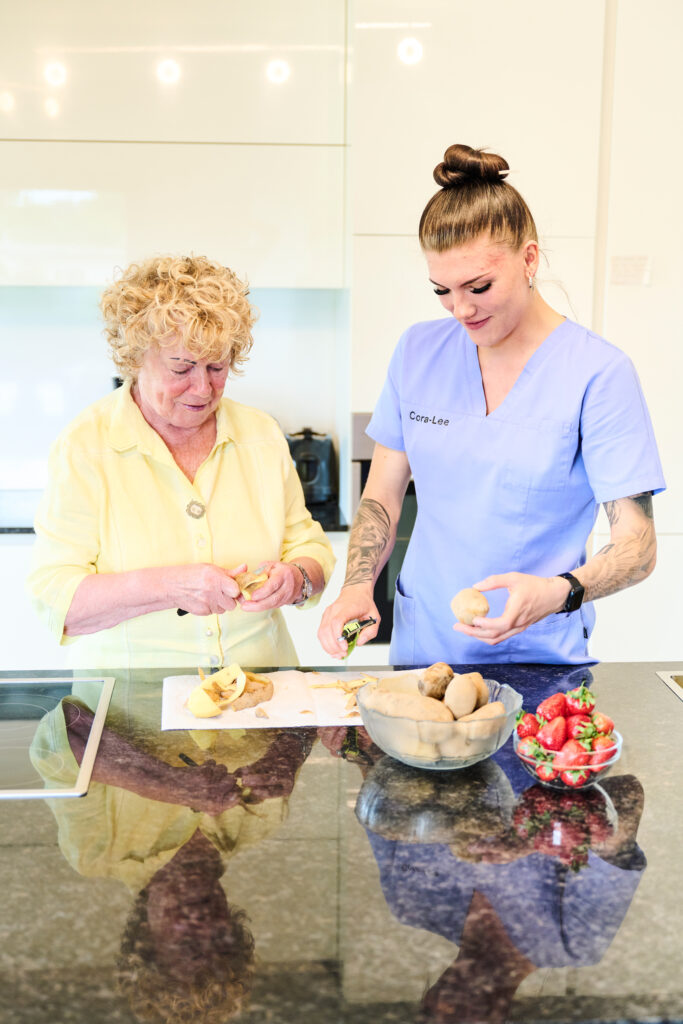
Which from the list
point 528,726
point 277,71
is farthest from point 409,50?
point 528,726

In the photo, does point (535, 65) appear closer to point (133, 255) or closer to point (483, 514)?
point (133, 255)

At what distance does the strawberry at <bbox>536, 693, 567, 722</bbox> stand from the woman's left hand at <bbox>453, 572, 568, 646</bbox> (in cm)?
17

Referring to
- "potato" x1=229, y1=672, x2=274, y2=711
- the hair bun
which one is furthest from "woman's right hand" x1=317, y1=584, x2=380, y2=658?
the hair bun

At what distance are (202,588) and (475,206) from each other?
0.71 m

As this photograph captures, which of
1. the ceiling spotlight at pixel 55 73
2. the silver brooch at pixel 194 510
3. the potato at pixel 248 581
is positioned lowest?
the potato at pixel 248 581

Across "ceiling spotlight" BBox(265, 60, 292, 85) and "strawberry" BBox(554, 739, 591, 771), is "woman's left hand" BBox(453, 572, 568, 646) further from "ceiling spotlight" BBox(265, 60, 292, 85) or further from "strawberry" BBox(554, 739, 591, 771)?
"ceiling spotlight" BBox(265, 60, 292, 85)

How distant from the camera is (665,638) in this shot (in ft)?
9.68

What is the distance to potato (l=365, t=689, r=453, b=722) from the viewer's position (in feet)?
3.78

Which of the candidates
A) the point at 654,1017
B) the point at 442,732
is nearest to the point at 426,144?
the point at 442,732

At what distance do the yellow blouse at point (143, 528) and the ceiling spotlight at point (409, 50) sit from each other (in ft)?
4.66

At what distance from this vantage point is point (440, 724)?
114 centimetres

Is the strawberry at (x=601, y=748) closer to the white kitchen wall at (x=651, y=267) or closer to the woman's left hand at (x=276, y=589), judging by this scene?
the woman's left hand at (x=276, y=589)

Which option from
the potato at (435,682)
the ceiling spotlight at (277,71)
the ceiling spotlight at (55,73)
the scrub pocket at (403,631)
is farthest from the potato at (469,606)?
the ceiling spotlight at (55,73)

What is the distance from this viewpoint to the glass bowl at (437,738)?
44.9 inches
